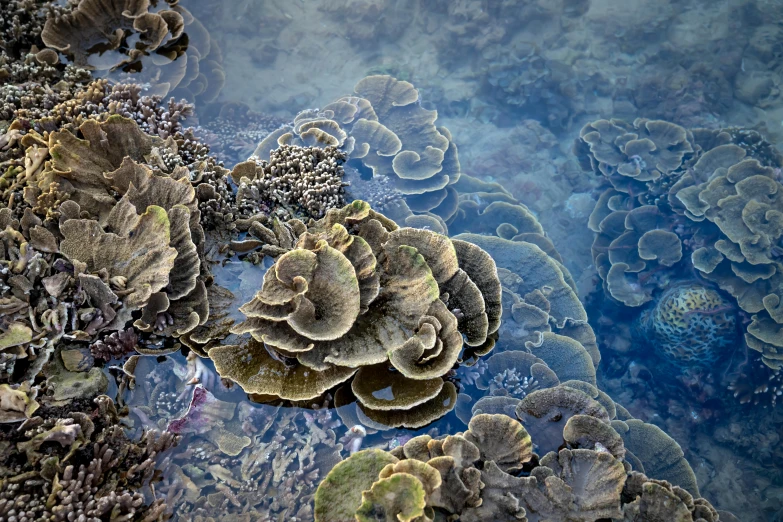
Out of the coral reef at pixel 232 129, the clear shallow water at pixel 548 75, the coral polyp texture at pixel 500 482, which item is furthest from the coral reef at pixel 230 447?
the clear shallow water at pixel 548 75

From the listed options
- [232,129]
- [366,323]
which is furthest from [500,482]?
[232,129]

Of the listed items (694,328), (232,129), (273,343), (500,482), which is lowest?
(694,328)

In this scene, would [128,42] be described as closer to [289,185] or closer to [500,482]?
[289,185]

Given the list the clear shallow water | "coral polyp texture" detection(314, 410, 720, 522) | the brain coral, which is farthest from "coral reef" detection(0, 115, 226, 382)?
the brain coral

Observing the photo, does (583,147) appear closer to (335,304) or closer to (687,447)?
(687,447)

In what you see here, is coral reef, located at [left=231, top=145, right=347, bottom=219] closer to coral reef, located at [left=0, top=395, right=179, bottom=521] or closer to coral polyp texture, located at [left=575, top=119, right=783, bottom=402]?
coral reef, located at [left=0, top=395, right=179, bottom=521]

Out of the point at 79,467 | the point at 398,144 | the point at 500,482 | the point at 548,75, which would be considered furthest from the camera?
the point at 548,75
